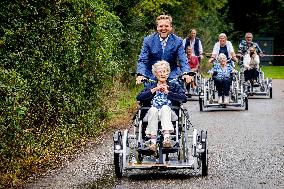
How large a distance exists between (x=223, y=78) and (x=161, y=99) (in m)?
9.98

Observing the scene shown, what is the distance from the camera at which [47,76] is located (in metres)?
12.2

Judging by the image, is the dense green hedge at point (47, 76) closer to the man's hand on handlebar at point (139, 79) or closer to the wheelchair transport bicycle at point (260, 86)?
the man's hand on handlebar at point (139, 79)

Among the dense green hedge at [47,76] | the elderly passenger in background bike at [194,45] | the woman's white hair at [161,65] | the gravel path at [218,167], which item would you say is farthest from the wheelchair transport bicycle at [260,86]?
the woman's white hair at [161,65]

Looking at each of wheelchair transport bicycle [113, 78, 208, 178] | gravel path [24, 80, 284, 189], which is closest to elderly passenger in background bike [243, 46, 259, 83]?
gravel path [24, 80, 284, 189]

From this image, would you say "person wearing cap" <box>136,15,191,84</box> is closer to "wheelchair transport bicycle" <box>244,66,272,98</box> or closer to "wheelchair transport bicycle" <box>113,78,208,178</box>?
"wheelchair transport bicycle" <box>113,78,208,178</box>

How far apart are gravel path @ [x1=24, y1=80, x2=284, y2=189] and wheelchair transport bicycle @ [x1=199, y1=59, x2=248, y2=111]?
11.3ft

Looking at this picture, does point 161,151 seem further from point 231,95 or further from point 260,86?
point 260,86

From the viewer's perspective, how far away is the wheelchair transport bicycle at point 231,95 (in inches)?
797

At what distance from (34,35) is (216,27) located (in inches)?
1369

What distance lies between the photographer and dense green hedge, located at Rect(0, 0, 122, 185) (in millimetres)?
9602

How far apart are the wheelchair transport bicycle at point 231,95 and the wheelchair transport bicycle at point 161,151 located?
963 cm

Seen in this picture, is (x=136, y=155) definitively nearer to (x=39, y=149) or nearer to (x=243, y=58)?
(x=39, y=149)

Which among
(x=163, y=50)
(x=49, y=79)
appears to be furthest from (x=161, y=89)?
(x=49, y=79)

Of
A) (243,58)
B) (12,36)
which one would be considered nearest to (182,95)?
(12,36)
